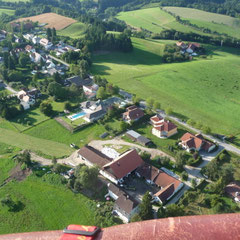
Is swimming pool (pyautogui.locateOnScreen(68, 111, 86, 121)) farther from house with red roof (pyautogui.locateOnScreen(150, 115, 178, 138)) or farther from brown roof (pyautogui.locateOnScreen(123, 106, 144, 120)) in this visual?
house with red roof (pyautogui.locateOnScreen(150, 115, 178, 138))

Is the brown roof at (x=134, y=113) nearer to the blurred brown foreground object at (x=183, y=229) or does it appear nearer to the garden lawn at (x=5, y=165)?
the garden lawn at (x=5, y=165)

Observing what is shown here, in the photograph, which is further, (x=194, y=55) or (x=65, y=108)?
(x=194, y=55)

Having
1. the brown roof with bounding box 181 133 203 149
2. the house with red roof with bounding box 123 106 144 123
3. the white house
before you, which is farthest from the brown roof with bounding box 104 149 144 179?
the white house

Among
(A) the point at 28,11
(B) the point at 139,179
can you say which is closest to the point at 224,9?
(A) the point at 28,11

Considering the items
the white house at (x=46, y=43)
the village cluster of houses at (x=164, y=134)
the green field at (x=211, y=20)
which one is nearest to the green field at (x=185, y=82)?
the village cluster of houses at (x=164, y=134)

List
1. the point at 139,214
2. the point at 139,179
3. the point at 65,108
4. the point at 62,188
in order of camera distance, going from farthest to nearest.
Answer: the point at 65,108, the point at 139,179, the point at 62,188, the point at 139,214

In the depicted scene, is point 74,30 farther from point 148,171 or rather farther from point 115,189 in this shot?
point 115,189

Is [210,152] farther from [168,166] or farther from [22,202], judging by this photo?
[22,202]

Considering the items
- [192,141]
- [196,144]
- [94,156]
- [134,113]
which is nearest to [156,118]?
[134,113]
